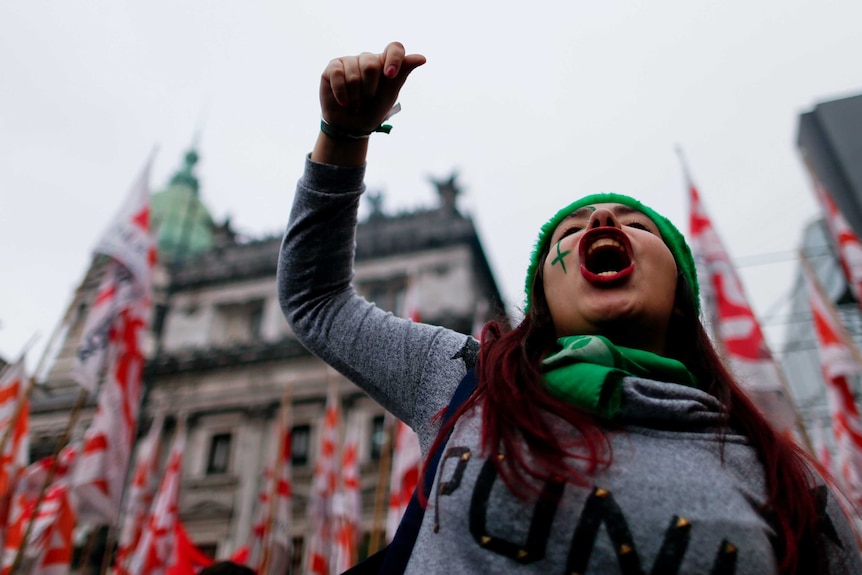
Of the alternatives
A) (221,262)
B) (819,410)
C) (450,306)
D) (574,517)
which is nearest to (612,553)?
(574,517)

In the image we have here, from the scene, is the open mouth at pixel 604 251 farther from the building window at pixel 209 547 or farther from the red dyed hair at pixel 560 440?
the building window at pixel 209 547

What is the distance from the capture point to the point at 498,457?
124cm

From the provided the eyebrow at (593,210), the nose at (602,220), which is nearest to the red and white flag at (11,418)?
the eyebrow at (593,210)

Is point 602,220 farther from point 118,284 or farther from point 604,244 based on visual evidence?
point 118,284

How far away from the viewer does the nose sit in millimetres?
1714

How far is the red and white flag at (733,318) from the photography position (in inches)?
249

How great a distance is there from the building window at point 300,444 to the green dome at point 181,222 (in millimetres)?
10927

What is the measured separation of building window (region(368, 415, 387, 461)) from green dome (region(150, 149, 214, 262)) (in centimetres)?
1284

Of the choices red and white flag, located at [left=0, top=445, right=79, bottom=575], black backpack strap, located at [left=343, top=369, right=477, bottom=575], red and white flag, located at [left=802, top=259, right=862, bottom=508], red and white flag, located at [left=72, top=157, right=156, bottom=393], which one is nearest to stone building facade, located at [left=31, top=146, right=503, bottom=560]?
red and white flag, located at [left=0, top=445, right=79, bottom=575]

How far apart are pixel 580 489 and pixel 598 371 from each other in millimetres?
234

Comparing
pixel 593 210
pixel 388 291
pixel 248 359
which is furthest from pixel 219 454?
pixel 593 210

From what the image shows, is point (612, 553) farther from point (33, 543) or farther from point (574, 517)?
point (33, 543)

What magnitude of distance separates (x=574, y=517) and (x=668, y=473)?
0.70 feet

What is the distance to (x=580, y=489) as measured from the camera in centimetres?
120
